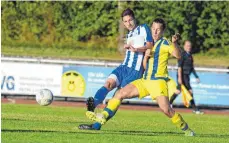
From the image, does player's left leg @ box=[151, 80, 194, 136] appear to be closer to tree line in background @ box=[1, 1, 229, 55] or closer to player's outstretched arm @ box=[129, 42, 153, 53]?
player's outstretched arm @ box=[129, 42, 153, 53]

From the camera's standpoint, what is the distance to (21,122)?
15133 millimetres

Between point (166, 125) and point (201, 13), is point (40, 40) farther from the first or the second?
point (166, 125)

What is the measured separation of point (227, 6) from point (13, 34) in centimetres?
1188

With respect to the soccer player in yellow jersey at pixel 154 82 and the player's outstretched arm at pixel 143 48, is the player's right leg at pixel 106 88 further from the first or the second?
the player's outstretched arm at pixel 143 48

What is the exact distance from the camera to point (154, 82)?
44.2 feet

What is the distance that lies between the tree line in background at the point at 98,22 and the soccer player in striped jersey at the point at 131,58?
83.4 ft

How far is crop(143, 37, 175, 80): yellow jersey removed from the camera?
44.4ft

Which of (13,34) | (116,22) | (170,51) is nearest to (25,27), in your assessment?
(13,34)

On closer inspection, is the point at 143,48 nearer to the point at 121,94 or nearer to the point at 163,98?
the point at 121,94

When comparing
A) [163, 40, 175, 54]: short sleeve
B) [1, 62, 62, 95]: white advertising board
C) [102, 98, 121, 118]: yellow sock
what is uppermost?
[163, 40, 175, 54]: short sleeve

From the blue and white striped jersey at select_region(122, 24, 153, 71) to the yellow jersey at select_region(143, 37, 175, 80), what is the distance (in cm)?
40

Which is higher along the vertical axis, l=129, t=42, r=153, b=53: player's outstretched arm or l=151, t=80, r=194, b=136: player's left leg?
l=129, t=42, r=153, b=53: player's outstretched arm

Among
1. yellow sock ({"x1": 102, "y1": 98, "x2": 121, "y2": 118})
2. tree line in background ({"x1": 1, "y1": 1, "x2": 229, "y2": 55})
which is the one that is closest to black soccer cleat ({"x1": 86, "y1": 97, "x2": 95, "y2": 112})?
yellow sock ({"x1": 102, "y1": 98, "x2": 121, "y2": 118})

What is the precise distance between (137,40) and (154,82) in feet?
3.42
